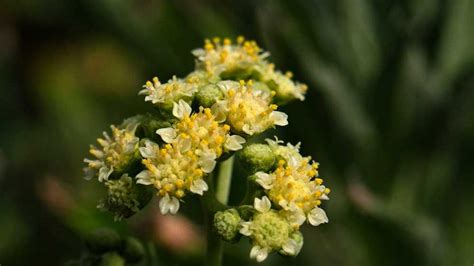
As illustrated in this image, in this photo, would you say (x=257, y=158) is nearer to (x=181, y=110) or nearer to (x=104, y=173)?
(x=181, y=110)

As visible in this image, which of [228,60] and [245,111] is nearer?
[245,111]

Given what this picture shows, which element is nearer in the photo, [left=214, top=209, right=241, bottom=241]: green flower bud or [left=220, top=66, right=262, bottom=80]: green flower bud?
[left=214, top=209, right=241, bottom=241]: green flower bud

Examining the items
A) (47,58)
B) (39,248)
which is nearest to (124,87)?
(47,58)

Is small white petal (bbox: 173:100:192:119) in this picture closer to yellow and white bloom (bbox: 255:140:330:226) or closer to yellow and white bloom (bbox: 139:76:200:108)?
yellow and white bloom (bbox: 139:76:200:108)

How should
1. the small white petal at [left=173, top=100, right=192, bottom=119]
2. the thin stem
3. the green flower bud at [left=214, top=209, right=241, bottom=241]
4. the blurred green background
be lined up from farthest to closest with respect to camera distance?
1. the blurred green background
2. the thin stem
3. the small white petal at [left=173, top=100, right=192, bottom=119]
4. the green flower bud at [left=214, top=209, right=241, bottom=241]

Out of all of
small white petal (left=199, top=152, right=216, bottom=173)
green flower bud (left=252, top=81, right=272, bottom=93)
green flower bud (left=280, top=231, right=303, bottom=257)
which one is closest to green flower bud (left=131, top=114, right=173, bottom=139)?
small white petal (left=199, top=152, right=216, bottom=173)

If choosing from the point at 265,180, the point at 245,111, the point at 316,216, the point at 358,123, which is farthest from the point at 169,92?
the point at 358,123

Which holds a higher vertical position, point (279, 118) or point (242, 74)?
point (242, 74)

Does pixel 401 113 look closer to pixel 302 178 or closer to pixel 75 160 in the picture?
pixel 302 178
